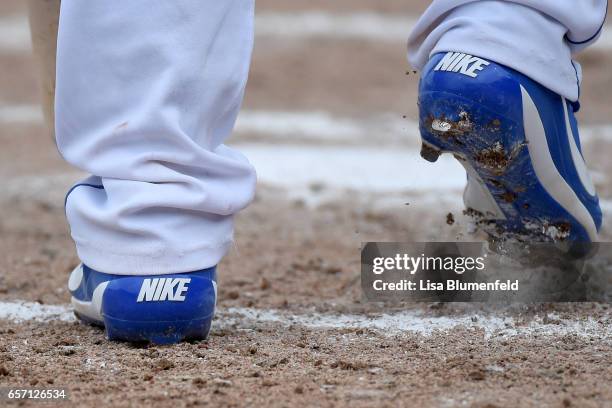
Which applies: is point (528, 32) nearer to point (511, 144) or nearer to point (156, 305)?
point (511, 144)

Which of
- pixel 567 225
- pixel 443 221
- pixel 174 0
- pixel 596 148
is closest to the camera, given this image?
pixel 174 0

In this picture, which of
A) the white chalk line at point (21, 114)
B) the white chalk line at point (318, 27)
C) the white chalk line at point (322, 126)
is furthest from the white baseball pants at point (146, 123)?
the white chalk line at point (318, 27)

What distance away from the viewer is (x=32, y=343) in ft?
4.88

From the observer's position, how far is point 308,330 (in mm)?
1580

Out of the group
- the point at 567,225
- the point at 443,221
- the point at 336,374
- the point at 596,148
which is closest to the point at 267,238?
the point at 443,221

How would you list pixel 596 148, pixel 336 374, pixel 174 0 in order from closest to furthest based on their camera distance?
pixel 336 374
pixel 174 0
pixel 596 148

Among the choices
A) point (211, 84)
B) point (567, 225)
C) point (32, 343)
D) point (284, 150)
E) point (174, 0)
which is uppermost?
point (174, 0)

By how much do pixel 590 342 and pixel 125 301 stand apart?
2.24 feet

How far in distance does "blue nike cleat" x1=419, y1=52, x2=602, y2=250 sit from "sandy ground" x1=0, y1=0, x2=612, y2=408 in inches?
6.4

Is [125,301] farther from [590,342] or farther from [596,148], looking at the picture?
[596,148]

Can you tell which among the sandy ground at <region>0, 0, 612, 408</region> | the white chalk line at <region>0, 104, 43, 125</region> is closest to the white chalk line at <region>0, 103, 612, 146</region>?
the white chalk line at <region>0, 104, 43, 125</region>

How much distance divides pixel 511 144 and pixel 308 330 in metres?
0.44

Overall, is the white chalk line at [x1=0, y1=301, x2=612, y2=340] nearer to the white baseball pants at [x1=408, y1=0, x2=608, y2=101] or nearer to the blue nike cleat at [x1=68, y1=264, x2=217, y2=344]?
the blue nike cleat at [x1=68, y1=264, x2=217, y2=344]

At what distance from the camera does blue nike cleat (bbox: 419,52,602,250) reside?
→ 1.42 m
